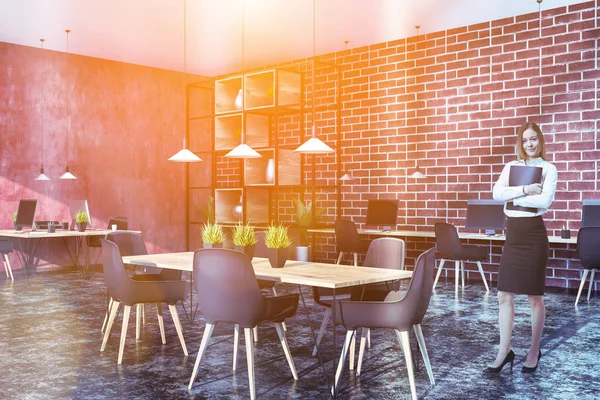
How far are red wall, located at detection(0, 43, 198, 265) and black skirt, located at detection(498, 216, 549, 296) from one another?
766 centimetres

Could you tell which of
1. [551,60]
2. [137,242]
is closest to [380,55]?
[551,60]

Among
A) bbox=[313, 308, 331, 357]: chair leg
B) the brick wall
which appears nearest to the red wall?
the brick wall

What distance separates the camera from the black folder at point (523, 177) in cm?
369

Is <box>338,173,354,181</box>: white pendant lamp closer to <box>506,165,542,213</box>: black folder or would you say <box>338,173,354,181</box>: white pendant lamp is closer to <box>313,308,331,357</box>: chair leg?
<box>313,308,331,357</box>: chair leg

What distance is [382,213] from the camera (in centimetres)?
838

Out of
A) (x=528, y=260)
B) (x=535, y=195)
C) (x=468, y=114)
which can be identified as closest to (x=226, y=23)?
(x=468, y=114)

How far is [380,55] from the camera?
908 cm

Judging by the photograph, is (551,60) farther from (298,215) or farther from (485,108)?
(298,215)

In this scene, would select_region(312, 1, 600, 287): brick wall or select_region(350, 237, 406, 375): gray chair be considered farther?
select_region(312, 1, 600, 287): brick wall

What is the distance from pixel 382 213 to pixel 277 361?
459 cm

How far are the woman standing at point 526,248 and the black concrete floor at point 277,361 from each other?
31 centimetres

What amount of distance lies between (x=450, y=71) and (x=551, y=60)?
4.55 feet

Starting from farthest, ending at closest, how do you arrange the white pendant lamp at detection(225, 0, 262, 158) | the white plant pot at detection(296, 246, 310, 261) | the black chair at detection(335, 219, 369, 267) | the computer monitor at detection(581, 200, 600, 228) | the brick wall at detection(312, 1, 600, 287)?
the black chair at detection(335, 219, 369, 267) < the brick wall at detection(312, 1, 600, 287) < the computer monitor at detection(581, 200, 600, 228) < the white pendant lamp at detection(225, 0, 262, 158) < the white plant pot at detection(296, 246, 310, 261)

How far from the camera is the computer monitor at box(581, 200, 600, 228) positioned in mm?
6586
